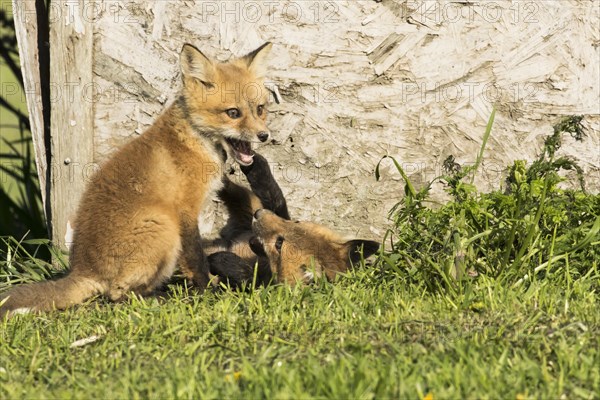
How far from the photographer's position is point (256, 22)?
20.0ft

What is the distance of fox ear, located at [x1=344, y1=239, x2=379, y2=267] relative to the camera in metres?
5.20

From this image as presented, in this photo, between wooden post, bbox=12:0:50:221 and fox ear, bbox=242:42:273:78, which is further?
wooden post, bbox=12:0:50:221

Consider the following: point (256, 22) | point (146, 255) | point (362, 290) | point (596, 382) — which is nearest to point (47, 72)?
point (256, 22)

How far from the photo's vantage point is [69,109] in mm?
6180

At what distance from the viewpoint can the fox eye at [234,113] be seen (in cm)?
565

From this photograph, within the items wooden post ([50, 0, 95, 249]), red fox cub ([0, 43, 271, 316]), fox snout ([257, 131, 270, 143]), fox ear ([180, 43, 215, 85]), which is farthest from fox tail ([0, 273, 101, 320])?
fox ear ([180, 43, 215, 85])

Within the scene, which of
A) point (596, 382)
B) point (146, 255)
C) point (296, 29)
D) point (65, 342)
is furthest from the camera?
point (296, 29)

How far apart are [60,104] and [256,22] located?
1.65 metres

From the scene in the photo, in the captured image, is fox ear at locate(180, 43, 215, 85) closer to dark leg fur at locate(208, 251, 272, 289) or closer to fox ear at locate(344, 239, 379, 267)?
dark leg fur at locate(208, 251, 272, 289)

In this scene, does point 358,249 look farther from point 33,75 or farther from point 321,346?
point 33,75

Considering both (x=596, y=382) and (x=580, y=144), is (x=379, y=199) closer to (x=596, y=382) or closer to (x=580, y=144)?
(x=580, y=144)

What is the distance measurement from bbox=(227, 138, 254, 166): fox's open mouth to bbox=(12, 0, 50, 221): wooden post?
5.56 ft

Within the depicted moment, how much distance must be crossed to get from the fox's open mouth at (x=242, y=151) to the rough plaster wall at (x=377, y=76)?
1.23ft

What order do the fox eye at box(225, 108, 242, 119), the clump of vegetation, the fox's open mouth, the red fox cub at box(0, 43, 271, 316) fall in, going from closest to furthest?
the clump of vegetation → the red fox cub at box(0, 43, 271, 316) → the fox eye at box(225, 108, 242, 119) → the fox's open mouth
